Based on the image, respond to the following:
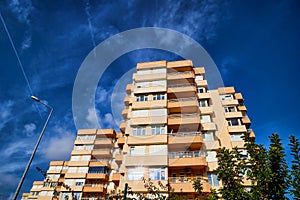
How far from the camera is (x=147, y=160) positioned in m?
20.9

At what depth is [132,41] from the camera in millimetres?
23172

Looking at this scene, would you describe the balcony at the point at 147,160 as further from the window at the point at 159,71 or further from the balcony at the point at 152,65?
the balcony at the point at 152,65

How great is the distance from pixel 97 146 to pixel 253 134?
28.4 m

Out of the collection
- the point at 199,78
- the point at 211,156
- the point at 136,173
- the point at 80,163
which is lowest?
the point at 136,173

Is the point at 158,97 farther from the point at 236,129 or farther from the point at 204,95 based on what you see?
the point at 236,129

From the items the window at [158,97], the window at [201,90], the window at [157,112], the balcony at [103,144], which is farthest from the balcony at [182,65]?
the balcony at [103,144]

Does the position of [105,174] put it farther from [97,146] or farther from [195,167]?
[195,167]

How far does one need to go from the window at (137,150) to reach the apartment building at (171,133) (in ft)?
0.40

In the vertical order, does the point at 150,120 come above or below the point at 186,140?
above

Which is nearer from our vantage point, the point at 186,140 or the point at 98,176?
the point at 186,140

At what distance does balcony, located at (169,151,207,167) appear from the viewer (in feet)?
66.9

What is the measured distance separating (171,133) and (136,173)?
244 inches

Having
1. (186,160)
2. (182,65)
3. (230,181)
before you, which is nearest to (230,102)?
(182,65)

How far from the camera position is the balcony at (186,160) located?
20391 millimetres
